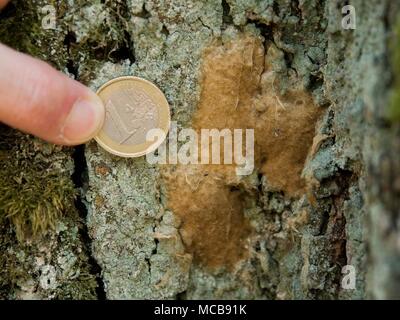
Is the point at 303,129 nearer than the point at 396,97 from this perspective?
No

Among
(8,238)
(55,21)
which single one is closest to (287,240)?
(8,238)

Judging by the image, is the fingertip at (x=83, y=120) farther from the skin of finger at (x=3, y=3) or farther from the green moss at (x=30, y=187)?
the skin of finger at (x=3, y=3)

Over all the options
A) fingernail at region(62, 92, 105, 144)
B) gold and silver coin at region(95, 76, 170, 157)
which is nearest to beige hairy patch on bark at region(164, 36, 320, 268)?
gold and silver coin at region(95, 76, 170, 157)

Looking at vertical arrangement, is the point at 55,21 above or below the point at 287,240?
above

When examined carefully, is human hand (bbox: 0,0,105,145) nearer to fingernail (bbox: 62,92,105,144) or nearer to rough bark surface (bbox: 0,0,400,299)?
fingernail (bbox: 62,92,105,144)

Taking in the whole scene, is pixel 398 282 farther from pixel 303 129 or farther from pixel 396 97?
pixel 303 129
